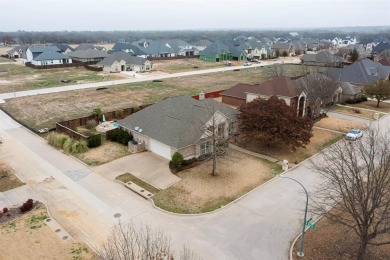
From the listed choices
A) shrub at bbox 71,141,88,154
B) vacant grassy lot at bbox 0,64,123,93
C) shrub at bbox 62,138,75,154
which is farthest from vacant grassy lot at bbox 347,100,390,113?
vacant grassy lot at bbox 0,64,123,93

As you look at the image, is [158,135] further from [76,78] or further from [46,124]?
[76,78]

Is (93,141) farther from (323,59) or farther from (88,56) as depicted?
(323,59)

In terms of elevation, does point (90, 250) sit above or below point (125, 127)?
below

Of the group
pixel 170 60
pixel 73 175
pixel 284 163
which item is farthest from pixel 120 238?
pixel 170 60

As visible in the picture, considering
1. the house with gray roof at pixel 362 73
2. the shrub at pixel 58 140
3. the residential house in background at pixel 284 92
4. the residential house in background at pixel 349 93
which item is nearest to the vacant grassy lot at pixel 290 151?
the residential house in background at pixel 284 92

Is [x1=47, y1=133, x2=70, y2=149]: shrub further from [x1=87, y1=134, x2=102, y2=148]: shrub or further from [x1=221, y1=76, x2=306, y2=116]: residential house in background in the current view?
[x1=221, y1=76, x2=306, y2=116]: residential house in background

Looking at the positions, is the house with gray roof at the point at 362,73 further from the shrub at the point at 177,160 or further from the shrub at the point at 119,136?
the shrub at the point at 177,160
